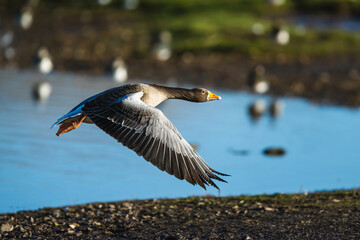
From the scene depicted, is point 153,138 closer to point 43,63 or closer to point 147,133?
point 147,133

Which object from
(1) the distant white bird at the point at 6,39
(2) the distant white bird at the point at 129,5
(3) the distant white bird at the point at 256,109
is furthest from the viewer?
(2) the distant white bird at the point at 129,5

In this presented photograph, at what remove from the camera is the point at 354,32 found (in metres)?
29.8

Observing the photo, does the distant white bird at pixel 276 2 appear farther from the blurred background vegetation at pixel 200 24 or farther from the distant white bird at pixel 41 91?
the distant white bird at pixel 41 91

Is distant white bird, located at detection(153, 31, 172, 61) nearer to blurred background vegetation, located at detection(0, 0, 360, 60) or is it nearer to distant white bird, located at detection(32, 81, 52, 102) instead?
blurred background vegetation, located at detection(0, 0, 360, 60)

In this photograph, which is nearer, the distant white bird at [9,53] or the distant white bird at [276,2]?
the distant white bird at [9,53]

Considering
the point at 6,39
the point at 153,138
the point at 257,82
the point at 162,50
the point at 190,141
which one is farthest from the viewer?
the point at 6,39

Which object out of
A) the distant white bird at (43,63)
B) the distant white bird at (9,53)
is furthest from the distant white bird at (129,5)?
the distant white bird at (43,63)

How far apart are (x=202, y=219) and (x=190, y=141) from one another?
518 centimetres

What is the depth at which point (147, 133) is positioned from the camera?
726 centimetres

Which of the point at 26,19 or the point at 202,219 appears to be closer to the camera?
the point at 202,219

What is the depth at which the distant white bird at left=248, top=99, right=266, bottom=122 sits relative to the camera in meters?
16.4

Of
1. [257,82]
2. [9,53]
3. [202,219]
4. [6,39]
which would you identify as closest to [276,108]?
[257,82]

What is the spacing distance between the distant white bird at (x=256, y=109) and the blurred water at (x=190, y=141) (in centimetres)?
20

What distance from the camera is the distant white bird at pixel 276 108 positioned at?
16812 millimetres
